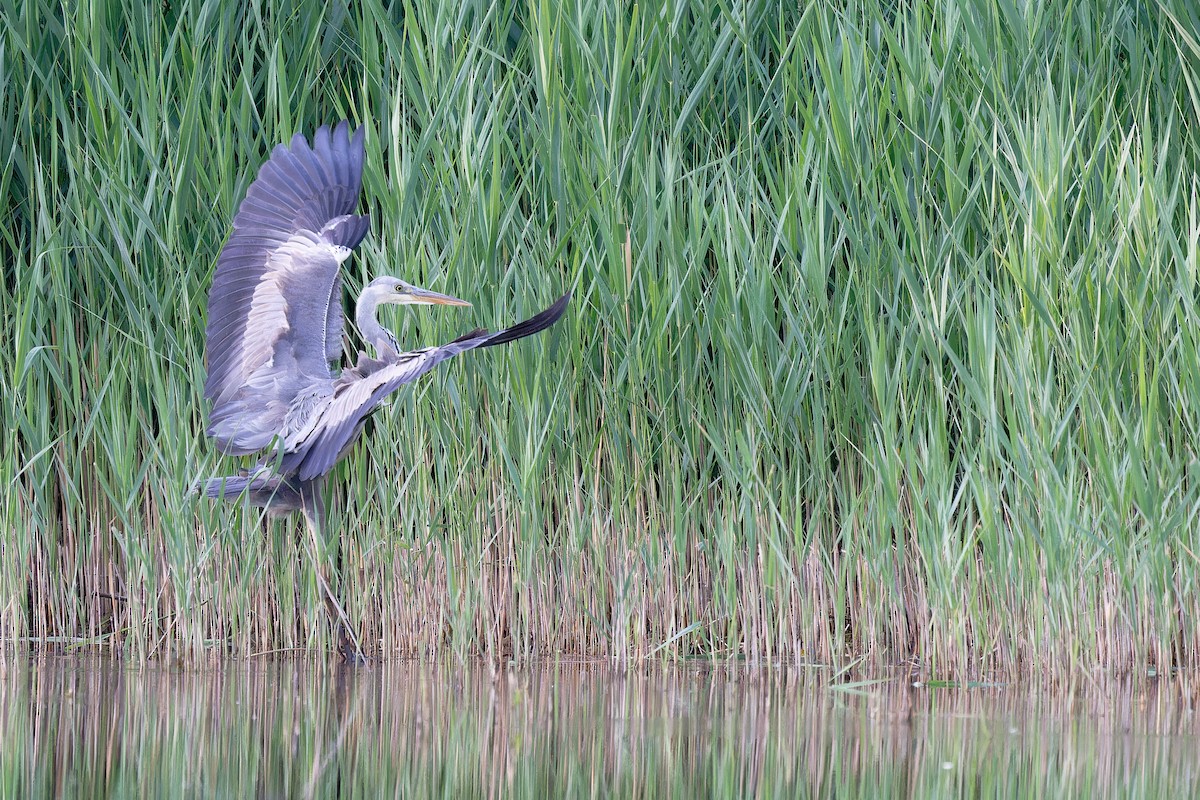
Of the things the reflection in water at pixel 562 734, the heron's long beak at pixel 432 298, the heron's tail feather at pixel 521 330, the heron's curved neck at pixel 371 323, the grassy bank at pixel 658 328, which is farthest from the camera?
the heron's curved neck at pixel 371 323

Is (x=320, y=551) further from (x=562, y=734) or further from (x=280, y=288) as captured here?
(x=562, y=734)

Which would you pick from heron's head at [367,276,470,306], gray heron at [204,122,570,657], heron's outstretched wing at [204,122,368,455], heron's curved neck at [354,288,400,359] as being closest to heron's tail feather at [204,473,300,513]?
gray heron at [204,122,570,657]

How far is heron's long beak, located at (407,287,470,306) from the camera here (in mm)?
3771

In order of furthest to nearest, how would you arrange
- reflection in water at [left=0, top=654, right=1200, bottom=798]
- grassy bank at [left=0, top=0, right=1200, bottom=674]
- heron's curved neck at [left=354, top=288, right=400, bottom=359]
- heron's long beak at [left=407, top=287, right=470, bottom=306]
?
1. heron's curved neck at [left=354, top=288, right=400, bottom=359]
2. heron's long beak at [left=407, top=287, right=470, bottom=306]
3. grassy bank at [left=0, top=0, right=1200, bottom=674]
4. reflection in water at [left=0, top=654, right=1200, bottom=798]

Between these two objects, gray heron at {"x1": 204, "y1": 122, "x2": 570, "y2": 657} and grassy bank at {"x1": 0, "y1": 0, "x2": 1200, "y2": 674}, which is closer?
grassy bank at {"x1": 0, "y1": 0, "x2": 1200, "y2": 674}

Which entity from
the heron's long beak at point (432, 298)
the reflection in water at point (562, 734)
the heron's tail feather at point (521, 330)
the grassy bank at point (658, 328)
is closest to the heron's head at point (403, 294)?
the heron's long beak at point (432, 298)

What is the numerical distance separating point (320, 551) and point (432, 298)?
0.73m

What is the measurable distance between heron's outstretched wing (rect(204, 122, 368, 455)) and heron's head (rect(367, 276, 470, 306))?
166 millimetres

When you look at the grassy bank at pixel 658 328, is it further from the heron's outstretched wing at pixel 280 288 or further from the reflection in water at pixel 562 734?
the reflection in water at pixel 562 734

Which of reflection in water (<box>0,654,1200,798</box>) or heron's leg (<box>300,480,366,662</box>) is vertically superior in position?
heron's leg (<box>300,480,366,662</box>)

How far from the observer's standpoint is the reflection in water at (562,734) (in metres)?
2.60

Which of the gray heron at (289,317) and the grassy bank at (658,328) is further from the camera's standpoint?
the gray heron at (289,317)

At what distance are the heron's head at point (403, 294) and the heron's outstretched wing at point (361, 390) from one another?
178 mm

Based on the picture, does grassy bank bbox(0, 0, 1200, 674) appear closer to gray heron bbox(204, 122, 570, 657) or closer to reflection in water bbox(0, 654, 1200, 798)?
gray heron bbox(204, 122, 570, 657)
